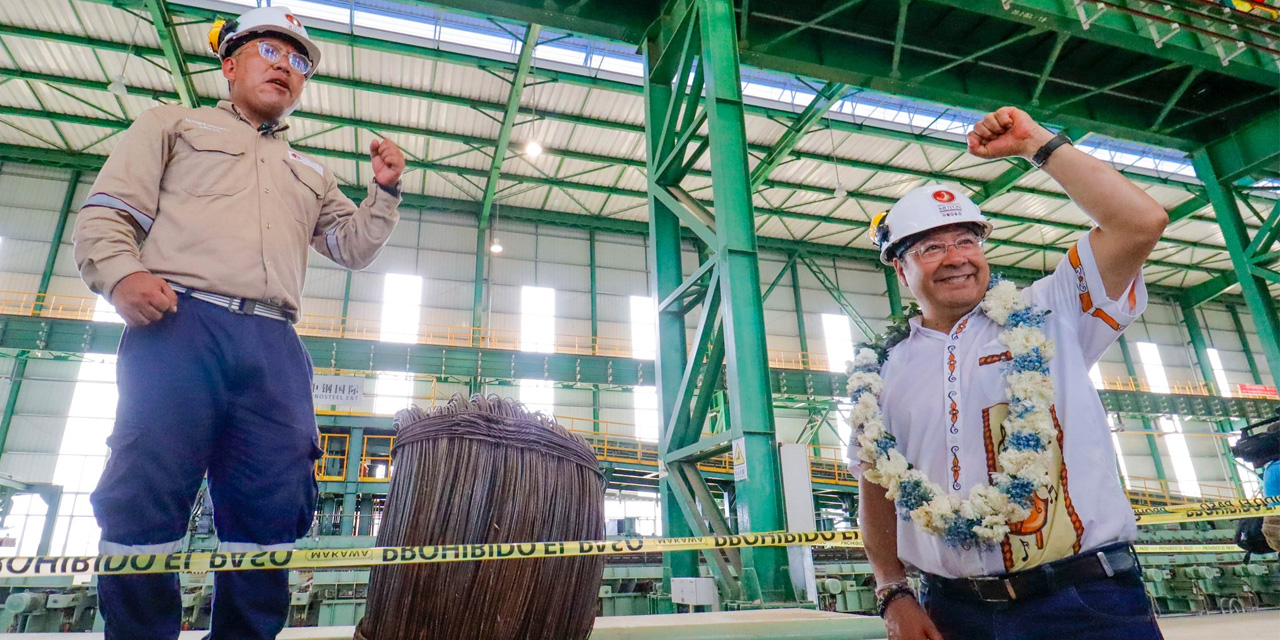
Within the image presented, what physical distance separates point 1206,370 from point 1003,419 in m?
28.5

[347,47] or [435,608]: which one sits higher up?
[347,47]

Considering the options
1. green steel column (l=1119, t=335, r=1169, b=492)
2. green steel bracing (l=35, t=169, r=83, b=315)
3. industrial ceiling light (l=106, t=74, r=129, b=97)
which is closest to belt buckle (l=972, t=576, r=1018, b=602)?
industrial ceiling light (l=106, t=74, r=129, b=97)

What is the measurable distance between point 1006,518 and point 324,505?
514 inches

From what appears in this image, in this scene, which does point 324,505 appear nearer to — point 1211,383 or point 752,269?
point 752,269

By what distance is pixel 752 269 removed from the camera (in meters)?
5.42

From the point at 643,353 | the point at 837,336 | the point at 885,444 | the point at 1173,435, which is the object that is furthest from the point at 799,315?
the point at 885,444

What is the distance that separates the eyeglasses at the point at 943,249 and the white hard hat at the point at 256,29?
188 centimetres

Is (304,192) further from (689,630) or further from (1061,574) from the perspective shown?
(1061,574)

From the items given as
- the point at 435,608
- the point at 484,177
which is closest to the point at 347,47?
the point at 484,177

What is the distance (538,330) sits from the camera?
730 inches

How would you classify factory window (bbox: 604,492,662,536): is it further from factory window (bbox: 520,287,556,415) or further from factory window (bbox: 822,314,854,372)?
factory window (bbox: 822,314,854,372)

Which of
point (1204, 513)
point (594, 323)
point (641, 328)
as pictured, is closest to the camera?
point (1204, 513)

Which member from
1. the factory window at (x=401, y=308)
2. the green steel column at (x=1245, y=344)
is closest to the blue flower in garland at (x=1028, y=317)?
the factory window at (x=401, y=308)

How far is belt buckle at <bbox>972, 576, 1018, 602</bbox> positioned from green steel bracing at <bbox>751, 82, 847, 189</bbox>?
456 inches
